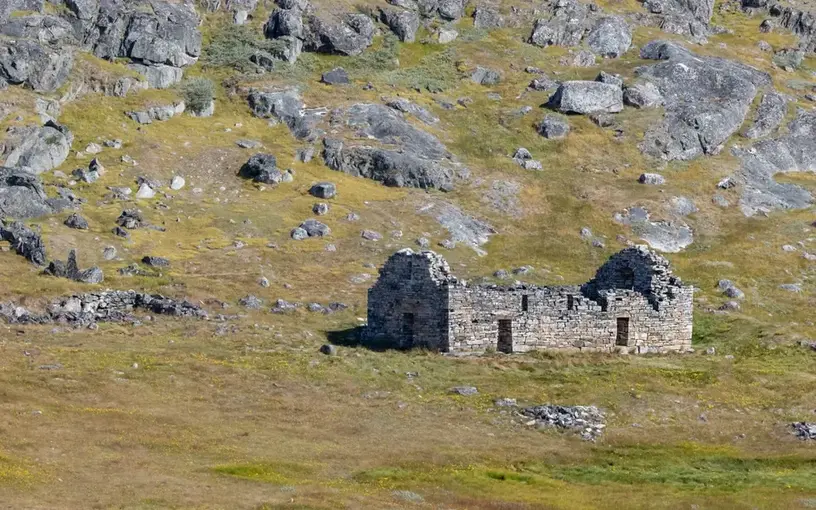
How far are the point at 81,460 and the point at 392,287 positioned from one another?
2428 centimetres

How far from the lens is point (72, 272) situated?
226 feet

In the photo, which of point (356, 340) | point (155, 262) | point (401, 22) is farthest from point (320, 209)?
point (401, 22)

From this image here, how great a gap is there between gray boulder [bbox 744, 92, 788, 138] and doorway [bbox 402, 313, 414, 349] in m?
68.7

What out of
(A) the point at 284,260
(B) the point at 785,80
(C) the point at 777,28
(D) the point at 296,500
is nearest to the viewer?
(D) the point at 296,500

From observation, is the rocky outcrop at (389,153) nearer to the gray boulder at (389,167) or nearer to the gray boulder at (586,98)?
the gray boulder at (389,167)

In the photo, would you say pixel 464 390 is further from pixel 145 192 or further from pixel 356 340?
pixel 145 192

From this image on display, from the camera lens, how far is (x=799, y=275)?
297ft

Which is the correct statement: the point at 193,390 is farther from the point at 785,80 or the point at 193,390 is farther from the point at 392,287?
the point at 785,80

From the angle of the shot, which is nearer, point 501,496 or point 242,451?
point 501,496

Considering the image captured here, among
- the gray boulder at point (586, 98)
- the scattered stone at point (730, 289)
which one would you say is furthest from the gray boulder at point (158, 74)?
the scattered stone at point (730, 289)

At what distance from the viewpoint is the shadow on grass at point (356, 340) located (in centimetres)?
5880

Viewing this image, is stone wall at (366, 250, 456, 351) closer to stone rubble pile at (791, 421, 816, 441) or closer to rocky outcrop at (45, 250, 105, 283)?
stone rubble pile at (791, 421, 816, 441)

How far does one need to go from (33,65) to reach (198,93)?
47.1 feet

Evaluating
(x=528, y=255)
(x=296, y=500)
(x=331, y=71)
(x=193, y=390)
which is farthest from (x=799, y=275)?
(x=296, y=500)
